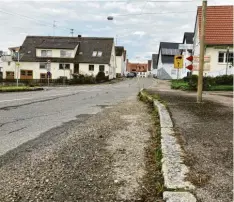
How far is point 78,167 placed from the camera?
14.1 ft

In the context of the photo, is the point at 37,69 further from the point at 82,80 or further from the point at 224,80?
the point at 224,80

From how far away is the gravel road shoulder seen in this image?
343 cm

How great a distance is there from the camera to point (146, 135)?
6.39 metres

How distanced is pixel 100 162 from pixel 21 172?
1.07 m

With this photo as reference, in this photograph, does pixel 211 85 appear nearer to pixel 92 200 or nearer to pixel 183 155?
pixel 183 155

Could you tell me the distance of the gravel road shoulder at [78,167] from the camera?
3432 millimetres

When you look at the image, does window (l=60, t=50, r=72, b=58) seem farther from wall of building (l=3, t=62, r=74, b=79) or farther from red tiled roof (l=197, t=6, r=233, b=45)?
red tiled roof (l=197, t=6, r=233, b=45)

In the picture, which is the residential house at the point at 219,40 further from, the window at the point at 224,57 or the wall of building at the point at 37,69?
the wall of building at the point at 37,69

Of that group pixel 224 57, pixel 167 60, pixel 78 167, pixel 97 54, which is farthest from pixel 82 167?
pixel 167 60

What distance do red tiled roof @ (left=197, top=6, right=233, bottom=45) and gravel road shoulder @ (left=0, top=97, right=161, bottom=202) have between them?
2604cm

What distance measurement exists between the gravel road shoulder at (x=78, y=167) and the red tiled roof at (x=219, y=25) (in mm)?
26039

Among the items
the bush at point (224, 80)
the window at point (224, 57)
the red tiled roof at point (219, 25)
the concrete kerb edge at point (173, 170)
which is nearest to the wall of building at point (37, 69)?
the red tiled roof at point (219, 25)

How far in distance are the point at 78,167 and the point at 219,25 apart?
3027cm

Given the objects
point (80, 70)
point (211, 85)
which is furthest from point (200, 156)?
point (80, 70)
